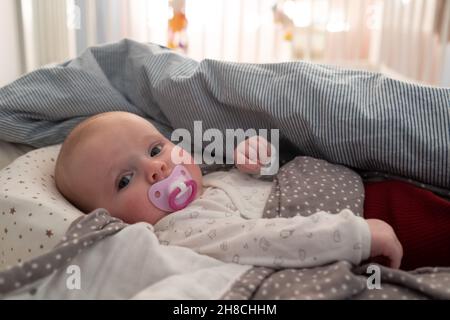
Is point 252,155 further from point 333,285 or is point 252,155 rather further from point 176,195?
point 333,285

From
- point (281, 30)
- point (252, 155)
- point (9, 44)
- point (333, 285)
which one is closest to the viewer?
point (333, 285)

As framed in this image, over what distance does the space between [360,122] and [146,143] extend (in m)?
0.36

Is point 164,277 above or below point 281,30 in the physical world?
below

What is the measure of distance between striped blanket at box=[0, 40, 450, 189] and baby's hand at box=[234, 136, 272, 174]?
0.05 metres

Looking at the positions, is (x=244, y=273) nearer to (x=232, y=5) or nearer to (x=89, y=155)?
(x=89, y=155)

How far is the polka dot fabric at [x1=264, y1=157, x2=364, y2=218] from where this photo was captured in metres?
0.72

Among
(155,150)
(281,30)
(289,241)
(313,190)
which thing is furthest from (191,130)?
(281,30)

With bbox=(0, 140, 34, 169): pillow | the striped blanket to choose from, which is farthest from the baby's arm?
bbox=(0, 140, 34, 169): pillow

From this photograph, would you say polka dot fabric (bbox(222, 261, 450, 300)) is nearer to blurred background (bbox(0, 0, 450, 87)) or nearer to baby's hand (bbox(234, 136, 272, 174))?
baby's hand (bbox(234, 136, 272, 174))

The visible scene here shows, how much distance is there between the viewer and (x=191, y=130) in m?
0.93

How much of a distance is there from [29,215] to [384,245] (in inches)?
19.7

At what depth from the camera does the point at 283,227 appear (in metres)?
0.62

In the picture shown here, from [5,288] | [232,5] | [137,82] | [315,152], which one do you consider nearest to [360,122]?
[315,152]

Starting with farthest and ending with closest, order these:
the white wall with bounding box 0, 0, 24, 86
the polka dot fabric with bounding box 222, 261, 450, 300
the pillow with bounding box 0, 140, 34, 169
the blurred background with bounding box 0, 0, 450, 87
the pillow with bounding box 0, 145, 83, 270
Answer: the blurred background with bounding box 0, 0, 450, 87 → the white wall with bounding box 0, 0, 24, 86 → the pillow with bounding box 0, 140, 34, 169 → the pillow with bounding box 0, 145, 83, 270 → the polka dot fabric with bounding box 222, 261, 450, 300
